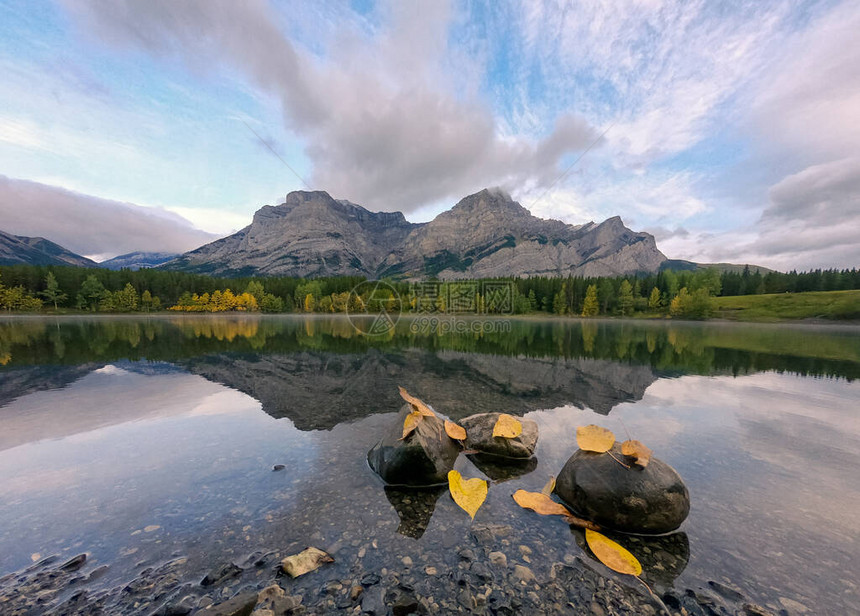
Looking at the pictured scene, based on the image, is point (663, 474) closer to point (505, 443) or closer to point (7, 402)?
point (505, 443)

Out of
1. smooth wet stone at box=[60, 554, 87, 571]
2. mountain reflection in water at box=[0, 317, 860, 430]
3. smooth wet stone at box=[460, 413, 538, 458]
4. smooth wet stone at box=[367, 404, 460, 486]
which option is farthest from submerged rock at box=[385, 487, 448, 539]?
mountain reflection in water at box=[0, 317, 860, 430]

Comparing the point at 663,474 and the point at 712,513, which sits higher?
the point at 663,474

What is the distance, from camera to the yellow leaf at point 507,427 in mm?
11289

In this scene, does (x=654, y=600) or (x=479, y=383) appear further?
(x=479, y=383)

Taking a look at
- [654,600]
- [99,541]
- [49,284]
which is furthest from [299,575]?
[49,284]

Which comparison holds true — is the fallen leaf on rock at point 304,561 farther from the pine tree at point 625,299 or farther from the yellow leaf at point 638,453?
the pine tree at point 625,299

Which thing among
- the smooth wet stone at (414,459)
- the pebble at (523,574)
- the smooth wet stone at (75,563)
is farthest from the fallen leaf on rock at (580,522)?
the smooth wet stone at (75,563)

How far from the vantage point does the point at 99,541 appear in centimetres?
667

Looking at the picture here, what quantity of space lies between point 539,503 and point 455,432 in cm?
399

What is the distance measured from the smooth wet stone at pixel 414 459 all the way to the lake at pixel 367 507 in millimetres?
521

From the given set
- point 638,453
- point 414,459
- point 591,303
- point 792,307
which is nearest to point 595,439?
point 638,453

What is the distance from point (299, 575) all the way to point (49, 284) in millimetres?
193368

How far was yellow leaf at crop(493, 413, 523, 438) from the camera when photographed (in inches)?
444

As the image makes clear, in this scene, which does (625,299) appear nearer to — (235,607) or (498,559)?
(498,559)
